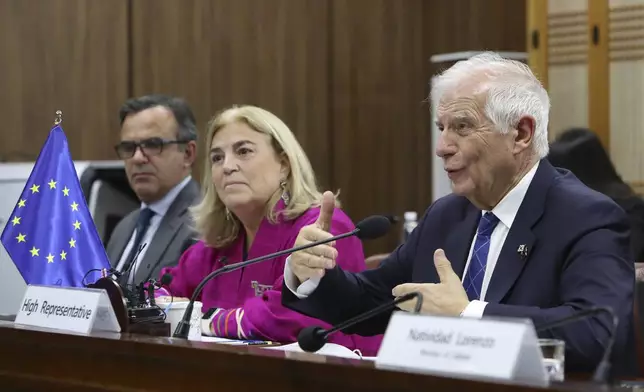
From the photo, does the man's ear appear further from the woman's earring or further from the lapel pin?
the woman's earring

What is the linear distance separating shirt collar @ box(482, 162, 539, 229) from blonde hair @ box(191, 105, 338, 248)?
92cm

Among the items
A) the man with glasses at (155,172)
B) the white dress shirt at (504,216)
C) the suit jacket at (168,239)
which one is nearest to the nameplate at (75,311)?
the white dress shirt at (504,216)

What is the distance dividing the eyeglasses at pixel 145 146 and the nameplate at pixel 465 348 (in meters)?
2.86

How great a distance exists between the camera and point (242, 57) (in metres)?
6.85

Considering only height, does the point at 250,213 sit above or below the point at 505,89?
below

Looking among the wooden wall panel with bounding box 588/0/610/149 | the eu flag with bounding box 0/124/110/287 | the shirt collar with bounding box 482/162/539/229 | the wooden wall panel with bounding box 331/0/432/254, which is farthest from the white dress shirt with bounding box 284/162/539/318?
the wooden wall panel with bounding box 331/0/432/254

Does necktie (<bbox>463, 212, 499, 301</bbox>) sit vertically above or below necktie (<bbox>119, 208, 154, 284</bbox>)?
above

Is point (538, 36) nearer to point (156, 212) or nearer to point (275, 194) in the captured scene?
point (156, 212)

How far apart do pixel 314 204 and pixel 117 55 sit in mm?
3355

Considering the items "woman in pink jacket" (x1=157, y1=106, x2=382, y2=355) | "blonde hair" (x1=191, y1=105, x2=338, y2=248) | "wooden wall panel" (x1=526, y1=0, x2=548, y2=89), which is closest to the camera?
"woman in pink jacket" (x1=157, y1=106, x2=382, y2=355)

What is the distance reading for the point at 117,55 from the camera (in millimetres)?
6453

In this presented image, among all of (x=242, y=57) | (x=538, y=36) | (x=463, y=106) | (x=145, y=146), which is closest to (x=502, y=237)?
(x=463, y=106)

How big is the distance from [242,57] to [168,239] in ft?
9.48

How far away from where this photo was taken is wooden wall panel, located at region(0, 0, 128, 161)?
20.4 ft
